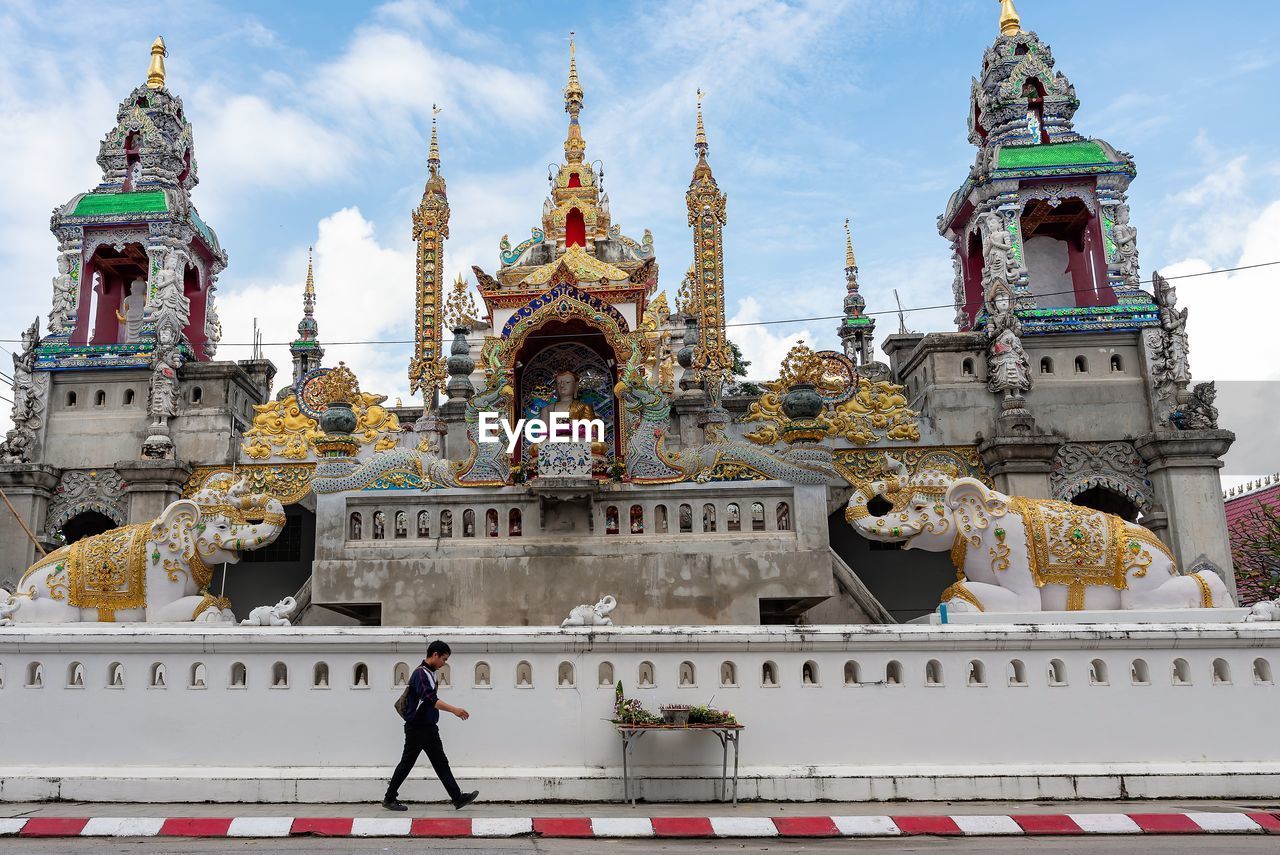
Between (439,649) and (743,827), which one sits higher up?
(439,649)

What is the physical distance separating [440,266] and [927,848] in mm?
18738

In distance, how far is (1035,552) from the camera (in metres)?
12.9

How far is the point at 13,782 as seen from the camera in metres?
9.43

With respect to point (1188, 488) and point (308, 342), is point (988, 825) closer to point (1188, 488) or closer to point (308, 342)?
point (1188, 488)

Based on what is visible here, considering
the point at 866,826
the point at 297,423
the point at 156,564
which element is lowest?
the point at 866,826

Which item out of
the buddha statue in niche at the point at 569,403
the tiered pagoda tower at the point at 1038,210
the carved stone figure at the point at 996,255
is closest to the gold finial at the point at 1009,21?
the tiered pagoda tower at the point at 1038,210

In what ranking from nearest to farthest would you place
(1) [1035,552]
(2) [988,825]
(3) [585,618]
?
(2) [988,825], (3) [585,618], (1) [1035,552]

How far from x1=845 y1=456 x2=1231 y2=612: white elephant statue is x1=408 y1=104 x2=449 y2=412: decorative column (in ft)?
40.0

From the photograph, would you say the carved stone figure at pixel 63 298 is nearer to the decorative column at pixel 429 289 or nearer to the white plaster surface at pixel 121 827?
the decorative column at pixel 429 289

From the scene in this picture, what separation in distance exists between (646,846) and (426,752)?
2.12m

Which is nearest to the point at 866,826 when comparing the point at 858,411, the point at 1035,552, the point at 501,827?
the point at 501,827

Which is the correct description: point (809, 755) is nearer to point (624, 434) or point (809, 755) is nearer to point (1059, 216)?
point (624, 434)

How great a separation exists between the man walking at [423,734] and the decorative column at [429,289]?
1413cm

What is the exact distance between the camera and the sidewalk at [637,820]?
830 centimetres
